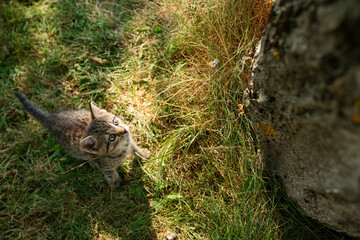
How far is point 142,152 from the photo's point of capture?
118 inches

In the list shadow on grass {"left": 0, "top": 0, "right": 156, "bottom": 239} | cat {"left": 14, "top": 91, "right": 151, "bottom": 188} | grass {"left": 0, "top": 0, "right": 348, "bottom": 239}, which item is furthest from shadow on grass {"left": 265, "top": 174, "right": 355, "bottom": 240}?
cat {"left": 14, "top": 91, "right": 151, "bottom": 188}

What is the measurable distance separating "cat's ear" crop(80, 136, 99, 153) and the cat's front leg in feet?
1.72

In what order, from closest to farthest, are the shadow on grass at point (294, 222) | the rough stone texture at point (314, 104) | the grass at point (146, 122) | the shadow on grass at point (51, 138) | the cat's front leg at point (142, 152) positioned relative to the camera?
1. the rough stone texture at point (314, 104)
2. the shadow on grass at point (294, 222)
3. the grass at point (146, 122)
4. the shadow on grass at point (51, 138)
5. the cat's front leg at point (142, 152)

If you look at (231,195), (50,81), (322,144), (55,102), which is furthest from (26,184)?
(322,144)

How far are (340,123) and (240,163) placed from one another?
1.22m

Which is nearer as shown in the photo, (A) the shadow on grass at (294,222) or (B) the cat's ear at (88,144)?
(A) the shadow on grass at (294,222)

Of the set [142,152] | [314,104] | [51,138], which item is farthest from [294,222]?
[51,138]

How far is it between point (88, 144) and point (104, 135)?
0.66 ft

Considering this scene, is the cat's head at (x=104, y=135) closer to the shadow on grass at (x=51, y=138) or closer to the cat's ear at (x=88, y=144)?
the cat's ear at (x=88, y=144)

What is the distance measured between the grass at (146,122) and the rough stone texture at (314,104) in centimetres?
36

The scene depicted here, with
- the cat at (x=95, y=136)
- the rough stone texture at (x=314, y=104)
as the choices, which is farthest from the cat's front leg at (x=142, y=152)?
the rough stone texture at (x=314, y=104)

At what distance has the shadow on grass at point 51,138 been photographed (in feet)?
9.12

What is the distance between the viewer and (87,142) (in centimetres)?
246

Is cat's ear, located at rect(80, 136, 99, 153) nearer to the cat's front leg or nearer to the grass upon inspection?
the cat's front leg
